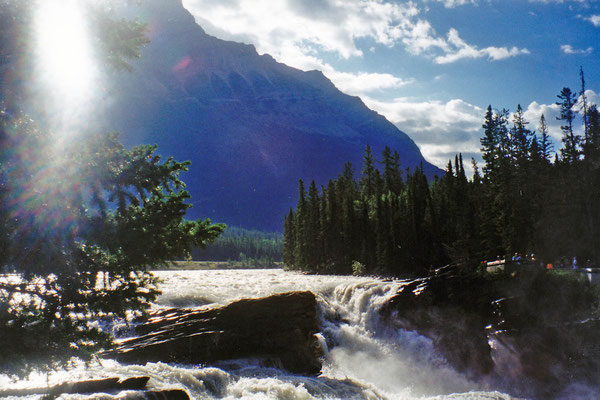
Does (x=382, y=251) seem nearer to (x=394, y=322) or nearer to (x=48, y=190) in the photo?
(x=394, y=322)

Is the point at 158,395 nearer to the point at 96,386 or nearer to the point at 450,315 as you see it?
the point at 96,386

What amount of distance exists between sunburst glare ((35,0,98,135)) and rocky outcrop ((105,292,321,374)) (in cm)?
1294

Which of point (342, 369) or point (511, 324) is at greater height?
point (511, 324)

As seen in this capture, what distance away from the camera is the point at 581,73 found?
39.2 meters

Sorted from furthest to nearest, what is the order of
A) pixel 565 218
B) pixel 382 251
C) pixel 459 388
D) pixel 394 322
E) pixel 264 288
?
pixel 382 251, pixel 565 218, pixel 264 288, pixel 394 322, pixel 459 388

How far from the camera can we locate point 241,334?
20406mm

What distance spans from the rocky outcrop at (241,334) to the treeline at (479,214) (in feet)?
60.2

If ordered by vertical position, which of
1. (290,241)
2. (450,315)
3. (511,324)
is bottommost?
(511,324)

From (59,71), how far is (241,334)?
50.3 feet

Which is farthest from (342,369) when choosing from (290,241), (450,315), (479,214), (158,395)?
(290,241)

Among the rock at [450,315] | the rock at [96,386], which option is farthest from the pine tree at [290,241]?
the rock at [96,386]

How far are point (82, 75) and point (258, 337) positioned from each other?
1537 cm

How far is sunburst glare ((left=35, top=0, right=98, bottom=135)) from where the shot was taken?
788 centimetres

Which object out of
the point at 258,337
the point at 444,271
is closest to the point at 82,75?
the point at 258,337
